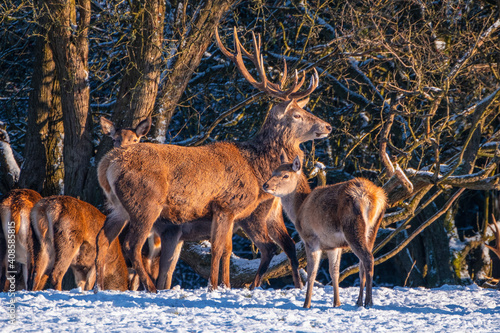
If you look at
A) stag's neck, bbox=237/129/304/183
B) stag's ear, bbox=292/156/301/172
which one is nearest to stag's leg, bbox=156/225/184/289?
stag's neck, bbox=237/129/304/183

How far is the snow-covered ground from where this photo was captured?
518cm

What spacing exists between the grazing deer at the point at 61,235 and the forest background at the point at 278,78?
44.7 inches

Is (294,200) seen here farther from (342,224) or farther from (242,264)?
(242,264)

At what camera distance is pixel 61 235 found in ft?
28.2

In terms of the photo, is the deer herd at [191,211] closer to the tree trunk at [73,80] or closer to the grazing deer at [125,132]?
the grazing deer at [125,132]

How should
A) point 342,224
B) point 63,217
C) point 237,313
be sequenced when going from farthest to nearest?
point 63,217 → point 342,224 → point 237,313

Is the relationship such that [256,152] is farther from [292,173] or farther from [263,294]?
[263,294]

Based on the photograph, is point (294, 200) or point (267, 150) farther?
point (267, 150)

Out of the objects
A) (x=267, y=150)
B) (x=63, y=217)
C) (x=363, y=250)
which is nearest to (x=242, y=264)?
(x=267, y=150)

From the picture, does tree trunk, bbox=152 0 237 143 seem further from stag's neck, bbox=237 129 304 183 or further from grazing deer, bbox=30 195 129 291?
grazing deer, bbox=30 195 129 291

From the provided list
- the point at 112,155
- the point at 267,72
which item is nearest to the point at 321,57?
the point at 267,72

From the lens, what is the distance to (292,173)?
836 centimetres

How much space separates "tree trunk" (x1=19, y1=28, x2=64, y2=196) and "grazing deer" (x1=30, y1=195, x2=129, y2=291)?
172 cm

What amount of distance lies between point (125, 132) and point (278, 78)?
2.97 metres
